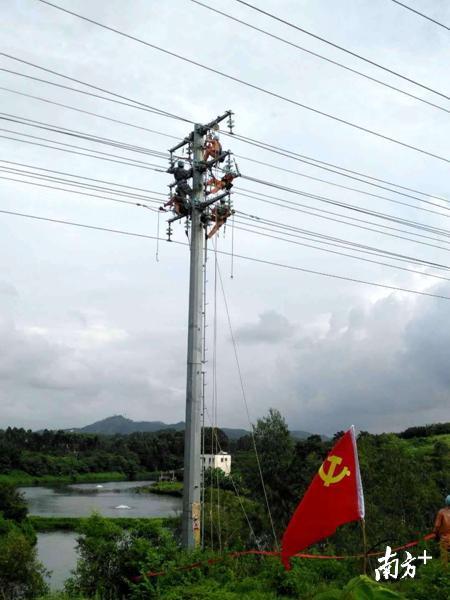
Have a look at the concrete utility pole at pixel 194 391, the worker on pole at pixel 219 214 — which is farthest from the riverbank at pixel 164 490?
the worker on pole at pixel 219 214

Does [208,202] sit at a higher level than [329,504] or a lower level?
higher

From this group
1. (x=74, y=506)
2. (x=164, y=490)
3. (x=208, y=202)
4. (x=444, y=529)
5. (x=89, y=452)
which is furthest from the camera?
(x=89, y=452)

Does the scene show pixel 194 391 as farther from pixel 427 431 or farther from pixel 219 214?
pixel 427 431

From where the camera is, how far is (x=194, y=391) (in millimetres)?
13367

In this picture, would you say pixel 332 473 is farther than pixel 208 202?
No

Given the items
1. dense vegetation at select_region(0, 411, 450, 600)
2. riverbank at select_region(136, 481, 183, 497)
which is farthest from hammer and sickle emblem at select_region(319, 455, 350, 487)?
riverbank at select_region(136, 481, 183, 497)

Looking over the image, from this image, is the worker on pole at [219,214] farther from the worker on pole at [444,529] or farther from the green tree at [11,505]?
the green tree at [11,505]

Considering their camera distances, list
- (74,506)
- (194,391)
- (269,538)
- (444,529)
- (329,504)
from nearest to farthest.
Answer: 1. (329,504)
2. (444,529)
3. (194,391)
4. (269,538)
5. (74,506)

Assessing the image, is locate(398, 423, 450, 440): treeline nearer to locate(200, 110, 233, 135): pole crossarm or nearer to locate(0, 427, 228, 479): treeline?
locate(0, 427, 228, 479): treeline

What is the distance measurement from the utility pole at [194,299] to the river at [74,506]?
20232mm

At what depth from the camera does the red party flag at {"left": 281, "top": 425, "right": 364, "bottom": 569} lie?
6.39m

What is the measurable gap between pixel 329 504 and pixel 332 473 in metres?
0.33

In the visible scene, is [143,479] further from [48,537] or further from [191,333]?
[191,333]

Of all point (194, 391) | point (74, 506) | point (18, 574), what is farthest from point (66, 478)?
point (194, 391)
